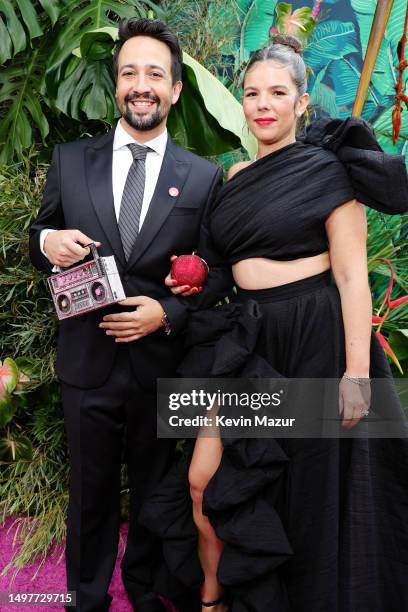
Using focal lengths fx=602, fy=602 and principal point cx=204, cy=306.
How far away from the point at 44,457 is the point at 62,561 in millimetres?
444

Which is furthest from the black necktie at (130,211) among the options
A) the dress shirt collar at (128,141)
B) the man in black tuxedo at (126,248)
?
the dress shirt collar at (128,141)

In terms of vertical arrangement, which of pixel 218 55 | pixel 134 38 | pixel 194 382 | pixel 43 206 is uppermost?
pixel 218 55

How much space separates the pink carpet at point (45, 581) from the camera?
216cm

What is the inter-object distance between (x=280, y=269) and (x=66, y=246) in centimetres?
62

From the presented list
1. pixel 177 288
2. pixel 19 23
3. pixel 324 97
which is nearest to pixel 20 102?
pixel 19 23

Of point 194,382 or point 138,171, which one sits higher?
point 138,171

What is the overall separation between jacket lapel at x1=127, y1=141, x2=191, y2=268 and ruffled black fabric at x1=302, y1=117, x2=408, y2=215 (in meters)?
0.47

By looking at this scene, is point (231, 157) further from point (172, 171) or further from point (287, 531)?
point (287, 531)

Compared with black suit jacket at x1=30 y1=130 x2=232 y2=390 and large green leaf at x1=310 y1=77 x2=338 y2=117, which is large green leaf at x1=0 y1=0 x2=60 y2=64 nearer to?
black suit jacket at x1=30 y1=130 x2=232 y2=390

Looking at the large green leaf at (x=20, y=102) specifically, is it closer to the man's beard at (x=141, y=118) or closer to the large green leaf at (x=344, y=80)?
the man's beard at (x=141, y=118)

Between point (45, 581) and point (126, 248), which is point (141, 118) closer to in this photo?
point (126, 248)

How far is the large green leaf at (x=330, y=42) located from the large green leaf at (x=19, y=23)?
141 centimetres

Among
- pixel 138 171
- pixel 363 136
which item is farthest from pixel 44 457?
pixel 363 136

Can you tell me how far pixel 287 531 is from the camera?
5.94ft
